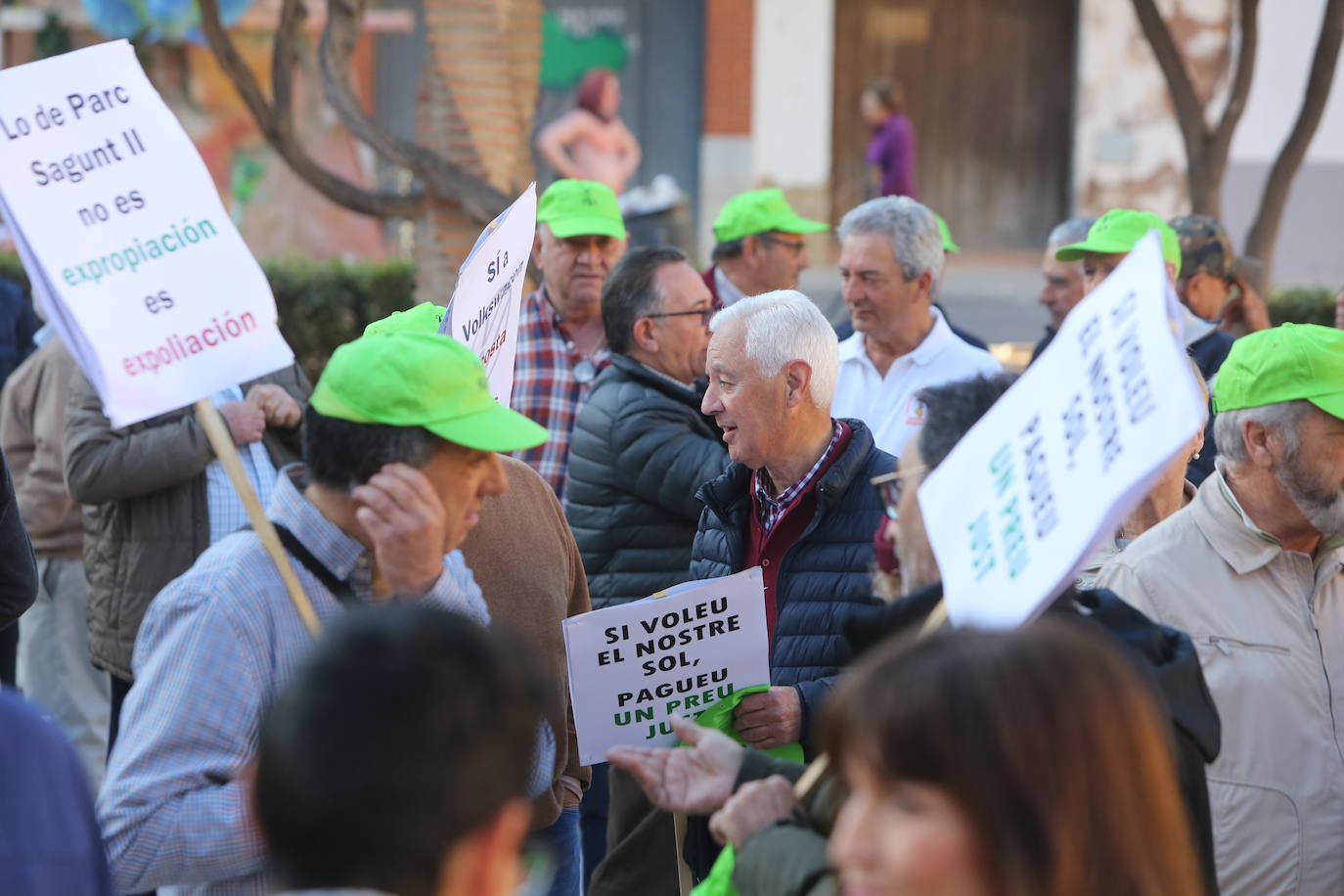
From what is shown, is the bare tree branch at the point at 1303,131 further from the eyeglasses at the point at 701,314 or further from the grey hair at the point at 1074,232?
the eyeglasses at the point at 701,314

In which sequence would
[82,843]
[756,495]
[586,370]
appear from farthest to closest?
[586,370]
[756,495]
[82,843]

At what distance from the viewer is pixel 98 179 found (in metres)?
2.93

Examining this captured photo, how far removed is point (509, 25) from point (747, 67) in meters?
8.89

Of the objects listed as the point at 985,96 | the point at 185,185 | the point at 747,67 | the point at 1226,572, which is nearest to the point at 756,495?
the point at 1226,572

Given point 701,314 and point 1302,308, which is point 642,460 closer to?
point 701,314

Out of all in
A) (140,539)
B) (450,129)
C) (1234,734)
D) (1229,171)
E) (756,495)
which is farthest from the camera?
(1229,171)

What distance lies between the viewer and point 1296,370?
351 cm

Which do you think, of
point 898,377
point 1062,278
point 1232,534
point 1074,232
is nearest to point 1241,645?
point 1232,534

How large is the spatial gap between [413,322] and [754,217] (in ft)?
10.1

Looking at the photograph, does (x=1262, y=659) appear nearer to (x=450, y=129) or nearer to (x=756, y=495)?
(x=756, y=495)

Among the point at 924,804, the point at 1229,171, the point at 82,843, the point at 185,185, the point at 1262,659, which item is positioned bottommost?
the point at 1229,171

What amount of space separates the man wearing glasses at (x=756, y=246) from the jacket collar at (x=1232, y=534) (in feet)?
10.9

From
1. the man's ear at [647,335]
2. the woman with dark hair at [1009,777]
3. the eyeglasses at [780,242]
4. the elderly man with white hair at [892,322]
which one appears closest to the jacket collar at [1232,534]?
the woman with dark hair at [1009,777]

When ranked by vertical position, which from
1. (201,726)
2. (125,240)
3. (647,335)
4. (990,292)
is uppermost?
(125,240)
